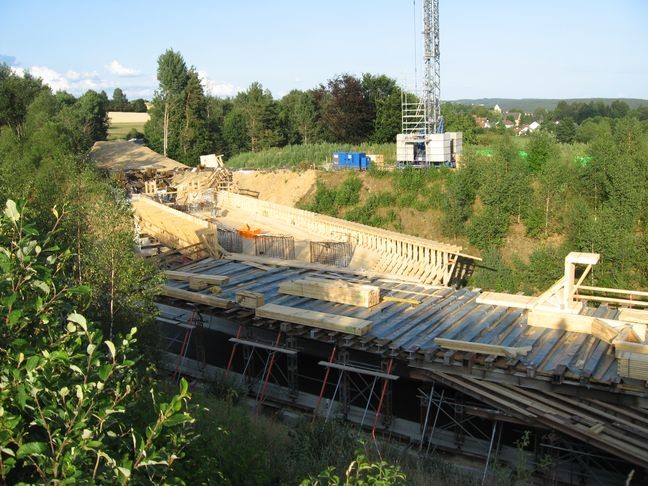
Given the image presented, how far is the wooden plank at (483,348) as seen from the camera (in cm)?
1070

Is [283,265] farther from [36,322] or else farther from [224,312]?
[36,322]

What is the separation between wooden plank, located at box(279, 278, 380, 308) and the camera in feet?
46.0

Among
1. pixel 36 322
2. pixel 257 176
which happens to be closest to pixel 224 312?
pixel 36 322

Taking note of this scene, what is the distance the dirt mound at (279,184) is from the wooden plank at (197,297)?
20134 mm

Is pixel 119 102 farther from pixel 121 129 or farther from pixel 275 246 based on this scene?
pixel 275 246

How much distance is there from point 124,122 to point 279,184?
5884 cm

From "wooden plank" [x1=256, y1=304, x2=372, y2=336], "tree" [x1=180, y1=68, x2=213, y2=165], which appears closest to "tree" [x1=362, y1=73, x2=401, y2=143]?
"tree" [x1=180, y1=68, x2=213, y2=165]

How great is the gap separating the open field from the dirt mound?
130 feet

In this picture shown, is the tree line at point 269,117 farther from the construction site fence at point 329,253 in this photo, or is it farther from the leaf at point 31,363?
the leaf at point 31,363

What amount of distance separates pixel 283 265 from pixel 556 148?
1779 centimetres

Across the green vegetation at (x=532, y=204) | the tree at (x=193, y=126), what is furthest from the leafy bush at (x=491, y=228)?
the tree at (x=193, y=126)

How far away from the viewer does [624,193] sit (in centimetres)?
2278

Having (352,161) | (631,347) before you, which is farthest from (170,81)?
(631,347)

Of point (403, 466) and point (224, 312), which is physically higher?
point (224, 312)
